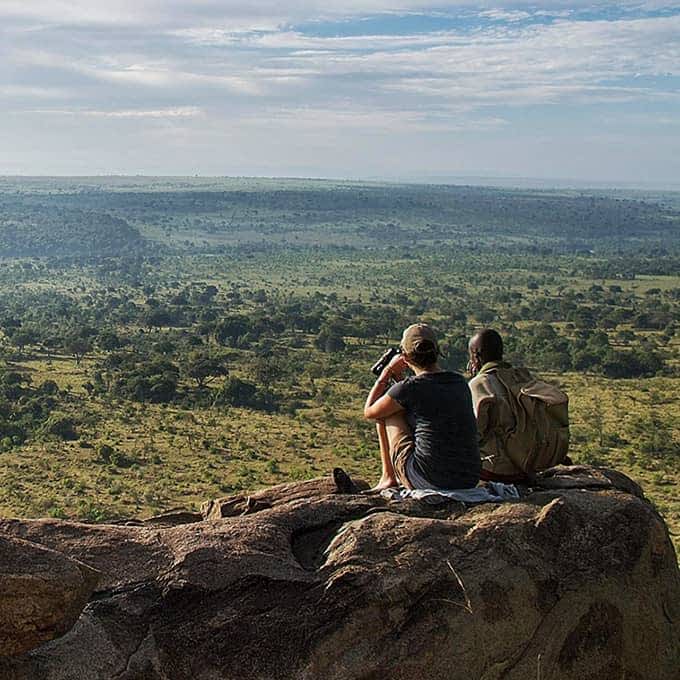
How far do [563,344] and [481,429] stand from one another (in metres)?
46.9

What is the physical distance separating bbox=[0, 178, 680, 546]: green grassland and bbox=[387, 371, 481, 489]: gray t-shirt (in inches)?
598

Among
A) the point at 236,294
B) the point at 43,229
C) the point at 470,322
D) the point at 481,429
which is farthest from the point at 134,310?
the point at 43,229

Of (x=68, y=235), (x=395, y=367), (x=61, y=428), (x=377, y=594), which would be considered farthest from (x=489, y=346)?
(x=68, y=235)

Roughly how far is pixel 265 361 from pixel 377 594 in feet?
140

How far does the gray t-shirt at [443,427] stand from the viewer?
6.49 meters

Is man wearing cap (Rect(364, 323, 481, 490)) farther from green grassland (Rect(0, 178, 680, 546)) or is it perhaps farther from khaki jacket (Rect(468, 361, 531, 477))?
green grassland (Rect(0, 178, 680, 546))

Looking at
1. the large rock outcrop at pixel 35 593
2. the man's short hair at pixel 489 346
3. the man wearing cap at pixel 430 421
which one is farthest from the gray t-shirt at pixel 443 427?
the large rock outcrop at pixel 35 593

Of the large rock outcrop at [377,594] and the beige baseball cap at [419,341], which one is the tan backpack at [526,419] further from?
the beige baseball cap at [419,341]

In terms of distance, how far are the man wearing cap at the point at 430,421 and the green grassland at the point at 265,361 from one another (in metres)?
15.2

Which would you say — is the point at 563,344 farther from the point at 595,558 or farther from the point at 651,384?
the point at 595,558

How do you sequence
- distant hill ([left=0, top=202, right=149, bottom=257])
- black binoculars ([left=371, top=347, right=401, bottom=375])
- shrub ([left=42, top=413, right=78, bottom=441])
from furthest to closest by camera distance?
distant hill ([left=0, top=202, right=149, bottom=257]), shrub ([left=42, top=413, right=78, bottom=441]), black binoculars ([left=371, top=347, right=401, bottom=375])

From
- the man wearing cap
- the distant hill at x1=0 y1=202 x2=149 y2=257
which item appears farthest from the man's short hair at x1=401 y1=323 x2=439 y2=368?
the distant hill at x1=0 y1=202 x2=149 y2=257

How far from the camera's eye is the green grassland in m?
27.8

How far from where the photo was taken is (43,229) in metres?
181
